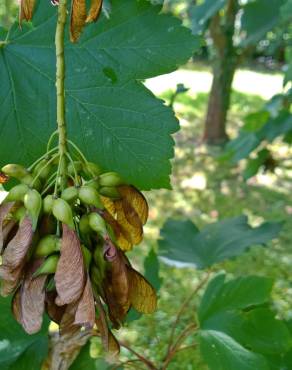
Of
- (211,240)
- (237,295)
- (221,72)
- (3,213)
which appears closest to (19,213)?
(3,213)

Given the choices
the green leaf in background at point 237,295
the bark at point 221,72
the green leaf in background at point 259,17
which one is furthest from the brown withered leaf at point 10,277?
the bark at point 221,72

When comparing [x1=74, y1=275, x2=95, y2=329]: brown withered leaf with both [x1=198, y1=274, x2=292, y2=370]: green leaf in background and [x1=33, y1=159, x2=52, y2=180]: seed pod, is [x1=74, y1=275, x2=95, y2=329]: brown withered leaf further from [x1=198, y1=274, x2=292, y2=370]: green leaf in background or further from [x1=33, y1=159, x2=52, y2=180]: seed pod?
[x1=198, y1=274, x2=292, y2=370]: green leaf in background

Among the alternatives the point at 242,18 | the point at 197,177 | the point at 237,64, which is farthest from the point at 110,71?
the point at 237,64

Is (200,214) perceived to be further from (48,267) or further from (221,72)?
(48,267)

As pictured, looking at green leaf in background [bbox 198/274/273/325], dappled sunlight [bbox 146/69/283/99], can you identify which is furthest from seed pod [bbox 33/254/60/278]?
dappled sunlight [bbox 146/69/283/99]

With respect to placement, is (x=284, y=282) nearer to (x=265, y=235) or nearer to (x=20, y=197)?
(x=265, y=235)

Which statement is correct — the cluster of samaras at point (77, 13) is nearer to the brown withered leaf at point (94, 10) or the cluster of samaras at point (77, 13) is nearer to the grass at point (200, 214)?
the brown withered leaf at point (94, 10)

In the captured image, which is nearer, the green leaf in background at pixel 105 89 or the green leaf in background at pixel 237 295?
the green leaf in background at pixel 105 89
